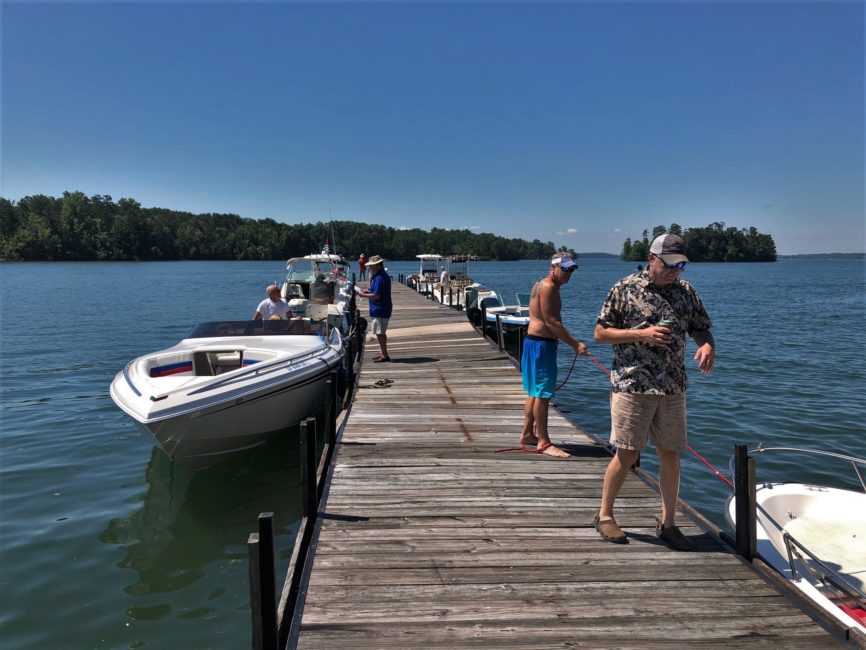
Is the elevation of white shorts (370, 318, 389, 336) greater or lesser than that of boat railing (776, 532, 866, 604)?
greater

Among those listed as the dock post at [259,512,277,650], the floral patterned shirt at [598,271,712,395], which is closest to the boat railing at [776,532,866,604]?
the floral patterned shirt at [598,271,712,395]

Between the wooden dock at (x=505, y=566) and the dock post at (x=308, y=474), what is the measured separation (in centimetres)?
16

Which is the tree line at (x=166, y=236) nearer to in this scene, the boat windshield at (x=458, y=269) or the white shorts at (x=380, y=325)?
the boat windshield at (x=458, y=269)

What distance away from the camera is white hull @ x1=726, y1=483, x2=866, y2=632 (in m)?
4.43

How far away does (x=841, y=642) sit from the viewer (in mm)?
2812

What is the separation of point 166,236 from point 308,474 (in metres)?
143

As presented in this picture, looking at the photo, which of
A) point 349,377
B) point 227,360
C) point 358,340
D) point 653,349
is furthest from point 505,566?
point 358,340

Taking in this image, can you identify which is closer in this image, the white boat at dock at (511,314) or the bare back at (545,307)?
the bare back at (545,307)

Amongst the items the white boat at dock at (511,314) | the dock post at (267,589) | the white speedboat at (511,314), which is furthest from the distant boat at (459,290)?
the dock post at (267,589)

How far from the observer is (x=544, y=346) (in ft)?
17.2

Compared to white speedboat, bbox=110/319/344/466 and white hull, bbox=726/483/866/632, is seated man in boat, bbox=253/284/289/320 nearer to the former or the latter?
white speedboat, bbox=110/319/344/466

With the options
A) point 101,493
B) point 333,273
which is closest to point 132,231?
point 333,273

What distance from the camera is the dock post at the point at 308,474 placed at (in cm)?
410

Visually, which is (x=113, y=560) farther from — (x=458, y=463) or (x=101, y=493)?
(x=458, y=463)
